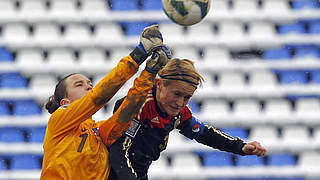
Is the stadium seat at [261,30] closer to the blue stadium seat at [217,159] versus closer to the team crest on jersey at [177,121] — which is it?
the blue stadium seat at [217,159]

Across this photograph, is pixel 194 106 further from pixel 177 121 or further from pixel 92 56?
pixel 177 121

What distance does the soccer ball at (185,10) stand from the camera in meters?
2.70

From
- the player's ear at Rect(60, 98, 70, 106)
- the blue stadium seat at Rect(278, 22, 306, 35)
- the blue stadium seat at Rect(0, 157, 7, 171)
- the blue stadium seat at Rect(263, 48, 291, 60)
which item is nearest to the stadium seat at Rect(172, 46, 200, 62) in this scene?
the blue stadium seat at Rect(263, 48, 291, 60)

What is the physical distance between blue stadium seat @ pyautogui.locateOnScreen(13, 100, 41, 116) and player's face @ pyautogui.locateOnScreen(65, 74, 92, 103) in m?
4.19

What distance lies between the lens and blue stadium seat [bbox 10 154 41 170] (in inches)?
264

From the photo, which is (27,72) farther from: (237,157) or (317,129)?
(317,129)

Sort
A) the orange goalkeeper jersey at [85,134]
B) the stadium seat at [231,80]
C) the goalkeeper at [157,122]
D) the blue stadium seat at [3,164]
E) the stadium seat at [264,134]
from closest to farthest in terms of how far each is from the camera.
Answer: the orange goalkeeper jersey at [85,134] < the goalkeeper at [157,122] < the blue stadium seat at [3,164] < the stadium seat at [264,134] < the stadium seat at [231,80]

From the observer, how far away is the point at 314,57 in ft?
23.8

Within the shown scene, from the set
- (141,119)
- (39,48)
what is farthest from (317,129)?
(141,119)

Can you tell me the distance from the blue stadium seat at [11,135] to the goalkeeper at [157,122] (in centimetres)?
423

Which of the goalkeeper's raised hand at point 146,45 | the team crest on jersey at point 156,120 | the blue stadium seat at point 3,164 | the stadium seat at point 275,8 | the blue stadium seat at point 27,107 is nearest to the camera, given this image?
the goalkeeper's raised hand at point 146,45

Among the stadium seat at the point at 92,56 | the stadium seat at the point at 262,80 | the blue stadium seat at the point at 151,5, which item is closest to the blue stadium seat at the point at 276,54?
the stadium seat at the point at 262,80

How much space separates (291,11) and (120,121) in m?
5.37

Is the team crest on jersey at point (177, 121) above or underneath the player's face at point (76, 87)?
underneath
